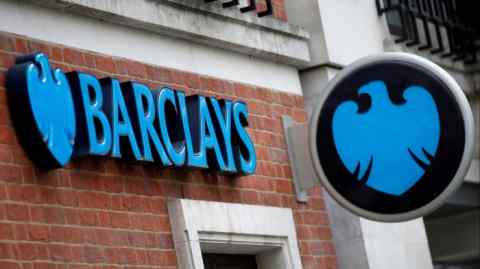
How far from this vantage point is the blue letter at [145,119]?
27.6 feet

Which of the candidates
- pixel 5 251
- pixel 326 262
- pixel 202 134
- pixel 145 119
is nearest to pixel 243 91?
pixel 202 134

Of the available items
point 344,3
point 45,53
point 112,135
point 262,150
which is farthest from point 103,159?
point 344,3

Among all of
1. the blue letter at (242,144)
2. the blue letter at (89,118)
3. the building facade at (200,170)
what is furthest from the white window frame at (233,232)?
the blue letter at (89,118)

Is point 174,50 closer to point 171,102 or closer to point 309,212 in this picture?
point 171,102

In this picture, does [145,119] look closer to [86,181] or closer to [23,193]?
[86,181]

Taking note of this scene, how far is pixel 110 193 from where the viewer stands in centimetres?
823

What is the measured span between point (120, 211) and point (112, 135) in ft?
1.47

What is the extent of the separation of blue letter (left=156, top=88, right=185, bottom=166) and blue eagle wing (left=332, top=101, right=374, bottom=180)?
40.0 inches

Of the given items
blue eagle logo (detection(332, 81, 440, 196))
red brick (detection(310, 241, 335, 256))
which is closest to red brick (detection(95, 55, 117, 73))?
blue eagle logo (detection(332, 81, 440, 196))

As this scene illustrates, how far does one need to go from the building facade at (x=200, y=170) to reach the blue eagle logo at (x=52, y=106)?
0.44 ft

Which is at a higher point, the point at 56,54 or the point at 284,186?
the point at 56,54

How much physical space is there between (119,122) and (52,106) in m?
0.64

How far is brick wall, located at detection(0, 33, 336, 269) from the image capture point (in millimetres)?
7473

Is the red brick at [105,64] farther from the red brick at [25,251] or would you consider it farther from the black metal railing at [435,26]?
the black metal railing at [435,26]
